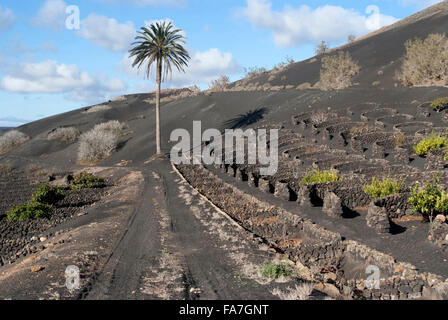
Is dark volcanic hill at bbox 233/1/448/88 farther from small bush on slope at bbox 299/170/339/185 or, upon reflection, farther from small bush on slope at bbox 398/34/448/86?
small bush on slope at bbox 299/170/339/185

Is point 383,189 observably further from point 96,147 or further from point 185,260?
point 96,147

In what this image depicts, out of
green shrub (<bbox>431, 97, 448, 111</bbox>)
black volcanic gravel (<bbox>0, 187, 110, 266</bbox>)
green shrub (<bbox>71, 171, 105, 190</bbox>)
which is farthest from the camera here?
green shrub (<bbox>431, 97, 448, 111</bbox>)

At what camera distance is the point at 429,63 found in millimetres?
41500

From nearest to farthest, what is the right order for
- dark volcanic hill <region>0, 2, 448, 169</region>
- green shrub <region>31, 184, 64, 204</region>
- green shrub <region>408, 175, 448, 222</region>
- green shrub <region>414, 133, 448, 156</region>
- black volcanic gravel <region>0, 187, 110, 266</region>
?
green shrub <region>408, 175, 448, 222</region>
black volcanic gravel <region>0, 187, 110, 266</region>
green shrub <region>414, 133, 448, 156</region>
green shrub <region>31, 184, 64, 204</region>
dark volcanic hill <region>0, 2, 448, 169</region>

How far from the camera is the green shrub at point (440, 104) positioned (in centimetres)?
3031

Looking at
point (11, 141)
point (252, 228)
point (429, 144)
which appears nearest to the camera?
point (252, 228)

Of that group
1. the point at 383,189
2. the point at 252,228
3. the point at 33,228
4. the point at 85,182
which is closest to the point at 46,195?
the point at 85,182

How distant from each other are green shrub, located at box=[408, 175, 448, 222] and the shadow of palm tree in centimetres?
3264

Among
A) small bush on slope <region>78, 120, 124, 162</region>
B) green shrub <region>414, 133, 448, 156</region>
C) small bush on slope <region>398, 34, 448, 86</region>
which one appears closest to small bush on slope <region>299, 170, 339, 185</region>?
green shrub <region>414, 133, 448, 156</region>

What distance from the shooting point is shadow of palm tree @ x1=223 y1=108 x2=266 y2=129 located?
45134 mm

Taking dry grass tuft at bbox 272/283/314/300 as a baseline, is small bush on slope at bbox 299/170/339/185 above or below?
above

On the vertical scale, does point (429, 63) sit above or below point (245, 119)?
above

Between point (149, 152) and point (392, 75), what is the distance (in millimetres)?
37355

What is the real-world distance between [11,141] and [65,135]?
12.2 m
